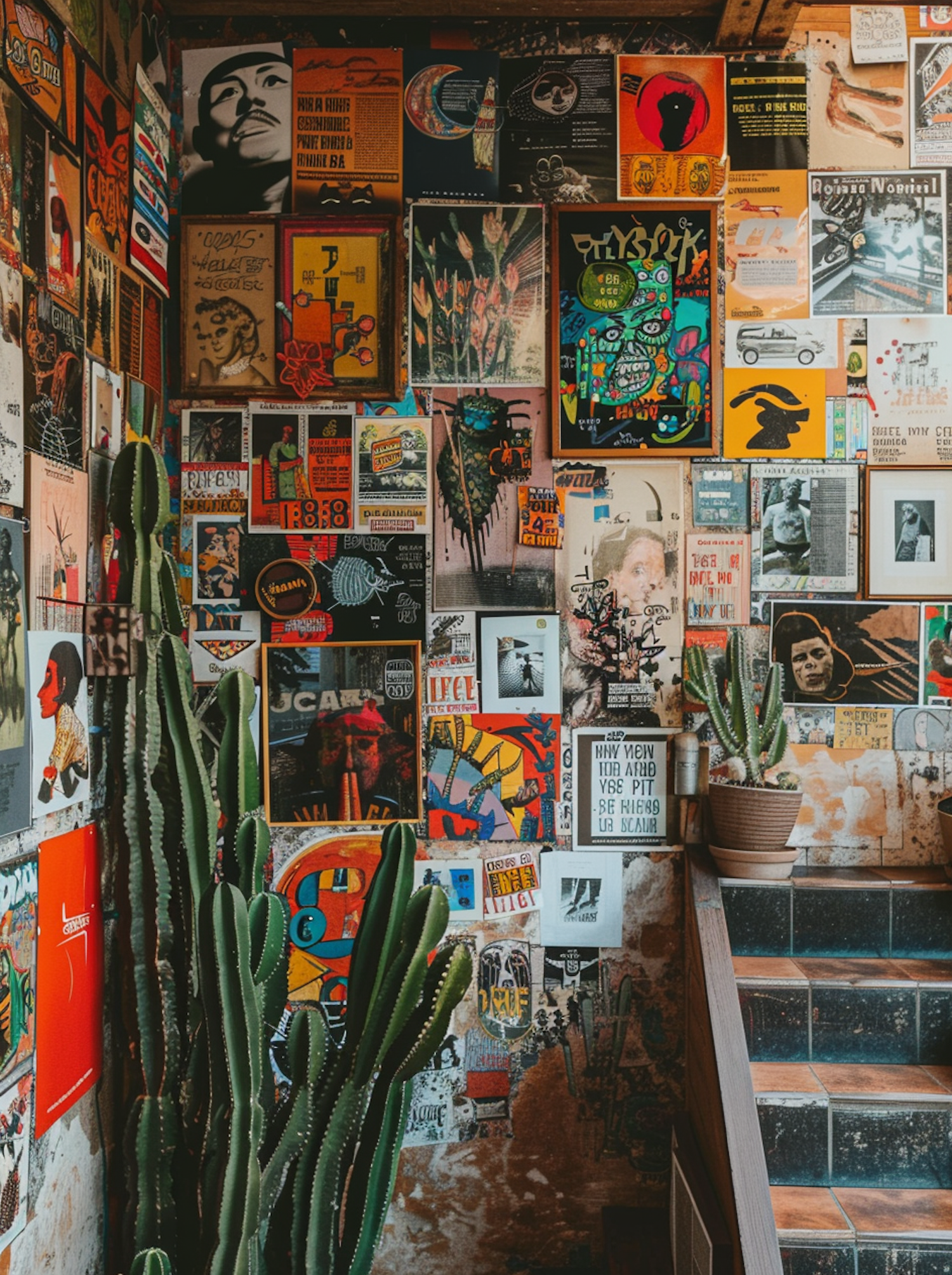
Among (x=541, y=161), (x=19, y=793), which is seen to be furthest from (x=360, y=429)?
(x=19, y=793)

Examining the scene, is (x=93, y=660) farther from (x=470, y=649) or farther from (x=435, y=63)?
(x=435, y=63)

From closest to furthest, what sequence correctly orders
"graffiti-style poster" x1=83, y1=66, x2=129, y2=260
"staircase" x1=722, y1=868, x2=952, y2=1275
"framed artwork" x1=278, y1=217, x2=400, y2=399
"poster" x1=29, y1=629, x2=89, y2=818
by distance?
"poster" x1=29, y1=629, x2=89, y2=818, "staircase" x1=722, y1=868, x2=952, y2=1275, "graffiti-style poster" x1=83, y1=66, x2=129, y2=260, "framed artwork" x1=278, y1=217, x2=400, y2=399

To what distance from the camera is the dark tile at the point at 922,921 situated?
2473 mm

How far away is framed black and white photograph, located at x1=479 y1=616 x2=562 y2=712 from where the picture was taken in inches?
104

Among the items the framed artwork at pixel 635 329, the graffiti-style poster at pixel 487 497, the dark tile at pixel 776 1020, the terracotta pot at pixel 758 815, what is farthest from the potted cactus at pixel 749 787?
the framed artwork at pixel 635 329

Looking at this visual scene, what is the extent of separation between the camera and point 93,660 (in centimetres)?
205

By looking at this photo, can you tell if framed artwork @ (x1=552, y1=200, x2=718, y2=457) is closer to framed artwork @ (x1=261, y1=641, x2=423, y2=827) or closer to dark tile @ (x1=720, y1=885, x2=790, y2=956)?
framed artwork @ (x1=261, y1=641, x2=423, y2=827)

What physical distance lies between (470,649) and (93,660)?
104 centimetres

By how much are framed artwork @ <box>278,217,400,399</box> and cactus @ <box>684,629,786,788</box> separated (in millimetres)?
1207

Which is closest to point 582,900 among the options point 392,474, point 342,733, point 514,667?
point 514,667

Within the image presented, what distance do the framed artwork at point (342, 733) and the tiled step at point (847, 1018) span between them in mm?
1052

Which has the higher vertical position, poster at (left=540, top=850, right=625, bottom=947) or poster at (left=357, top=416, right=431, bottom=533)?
poster at (left=357, top=416, right=431, bottom=533)

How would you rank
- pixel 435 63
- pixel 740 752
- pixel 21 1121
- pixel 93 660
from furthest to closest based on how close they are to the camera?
pixel 435 63 < pixel 740 752 < pixel 93 660 < pixel 21 1121

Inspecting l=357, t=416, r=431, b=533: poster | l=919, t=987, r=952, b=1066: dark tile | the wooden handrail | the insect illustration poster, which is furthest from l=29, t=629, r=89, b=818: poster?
l=919, t=987, r=952, b=1066: dark tile
